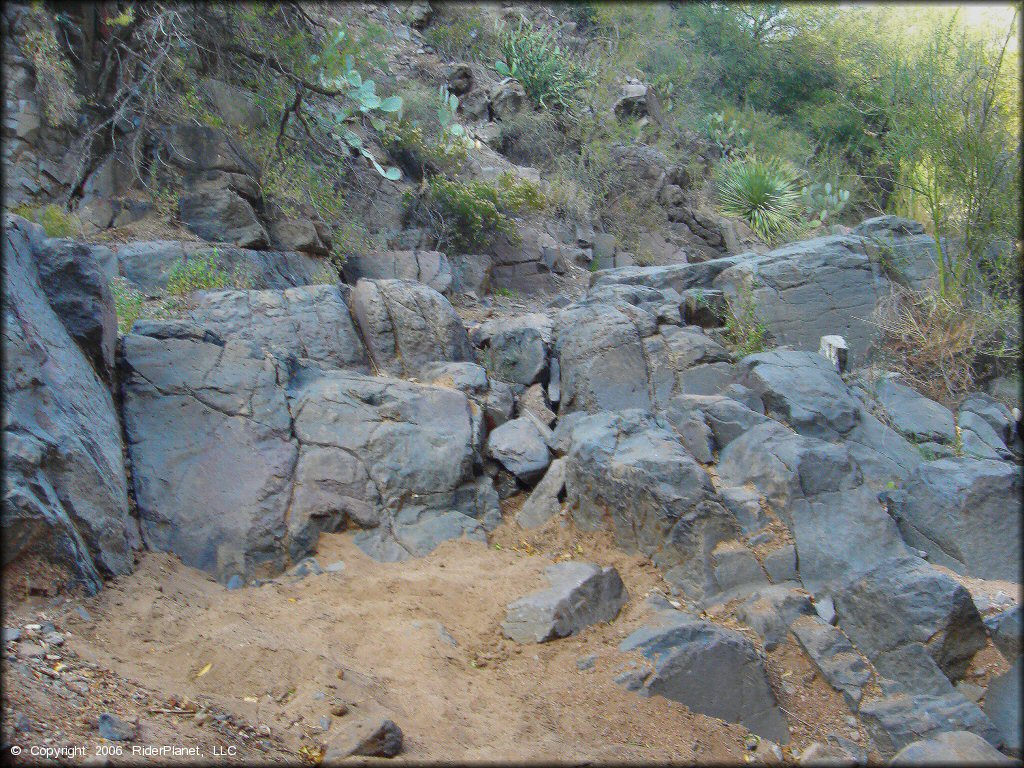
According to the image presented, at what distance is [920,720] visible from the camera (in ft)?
13.2

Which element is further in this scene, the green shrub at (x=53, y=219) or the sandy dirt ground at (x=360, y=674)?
the green shrub at (x=53, y=219)

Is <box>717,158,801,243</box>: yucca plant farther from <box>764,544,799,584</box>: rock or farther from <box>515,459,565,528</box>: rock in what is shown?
<box>764,544,799,584</box>: rock

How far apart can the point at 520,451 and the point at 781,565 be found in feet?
7.22

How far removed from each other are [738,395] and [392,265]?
14.8ft

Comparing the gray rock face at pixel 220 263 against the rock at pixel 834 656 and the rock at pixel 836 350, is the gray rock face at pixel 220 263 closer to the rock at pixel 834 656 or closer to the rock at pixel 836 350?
the rock at pixel 836 350

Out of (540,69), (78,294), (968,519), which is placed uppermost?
(540,69)

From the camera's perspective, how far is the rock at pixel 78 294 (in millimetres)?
5086

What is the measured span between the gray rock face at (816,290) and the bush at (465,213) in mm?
3284

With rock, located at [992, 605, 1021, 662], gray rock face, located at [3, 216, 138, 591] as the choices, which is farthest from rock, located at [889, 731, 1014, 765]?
gray rock face, located at [3, 216, 138, 591]

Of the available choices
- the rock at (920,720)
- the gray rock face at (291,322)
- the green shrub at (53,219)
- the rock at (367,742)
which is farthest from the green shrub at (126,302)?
the rock at (920,720)

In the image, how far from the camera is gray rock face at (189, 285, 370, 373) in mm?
6653

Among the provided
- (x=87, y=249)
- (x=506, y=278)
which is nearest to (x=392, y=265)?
(x=506, y=278)

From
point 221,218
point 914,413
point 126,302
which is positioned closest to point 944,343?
point 914,413

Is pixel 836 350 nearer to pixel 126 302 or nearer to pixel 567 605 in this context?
pixel 567 605
